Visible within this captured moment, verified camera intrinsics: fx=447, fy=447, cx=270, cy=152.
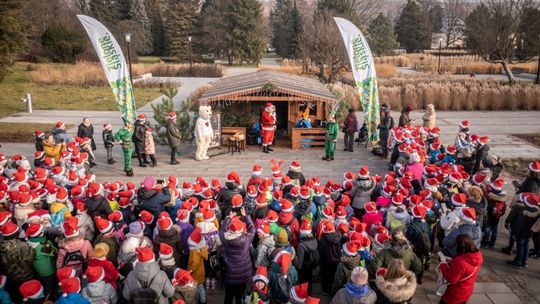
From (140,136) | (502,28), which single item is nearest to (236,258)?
(140,136)

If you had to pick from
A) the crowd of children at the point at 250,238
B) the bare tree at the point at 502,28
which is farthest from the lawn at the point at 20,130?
the bare tree at the point at 502,28

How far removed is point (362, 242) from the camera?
6410 millimetres

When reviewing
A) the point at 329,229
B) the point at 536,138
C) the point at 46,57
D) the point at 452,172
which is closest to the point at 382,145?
the point at 452,172

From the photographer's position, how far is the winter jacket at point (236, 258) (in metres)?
6.07

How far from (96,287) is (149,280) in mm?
608

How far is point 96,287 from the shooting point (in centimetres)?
525

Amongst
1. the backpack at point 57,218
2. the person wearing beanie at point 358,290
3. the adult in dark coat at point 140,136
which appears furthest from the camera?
the adult in dark coat at point 140,136

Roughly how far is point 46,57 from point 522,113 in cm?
4687

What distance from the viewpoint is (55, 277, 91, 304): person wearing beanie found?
4.83m

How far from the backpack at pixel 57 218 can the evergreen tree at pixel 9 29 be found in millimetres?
25158

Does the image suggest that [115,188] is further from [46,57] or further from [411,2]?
[411,2]

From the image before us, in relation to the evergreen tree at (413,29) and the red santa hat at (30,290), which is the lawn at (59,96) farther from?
the evergreen tree at (413,29)

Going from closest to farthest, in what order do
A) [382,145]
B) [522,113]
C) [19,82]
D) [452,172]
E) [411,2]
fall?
[452,172] < [382,145] < [522,113] < [19,82] < [411,2]

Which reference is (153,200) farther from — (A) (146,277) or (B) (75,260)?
(A) (146,277)
